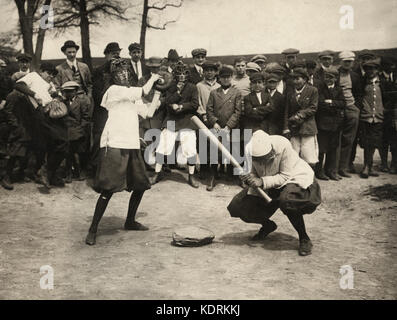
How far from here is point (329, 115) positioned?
8648 millimetres

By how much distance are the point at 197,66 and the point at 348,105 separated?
2.99 meters

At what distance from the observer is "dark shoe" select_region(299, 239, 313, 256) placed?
5230 millimetres

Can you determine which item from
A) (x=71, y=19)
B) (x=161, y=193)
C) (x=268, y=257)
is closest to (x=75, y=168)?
(x=161, y=193)

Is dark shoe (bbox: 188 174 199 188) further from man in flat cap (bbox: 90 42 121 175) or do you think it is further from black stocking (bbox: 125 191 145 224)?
black stocking (bbox: 125 191 145 224)

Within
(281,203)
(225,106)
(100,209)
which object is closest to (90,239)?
(100,209)

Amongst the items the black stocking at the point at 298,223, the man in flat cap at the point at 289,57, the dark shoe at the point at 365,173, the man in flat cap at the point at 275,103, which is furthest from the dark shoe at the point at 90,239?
the dark shoe at the point at 365,173

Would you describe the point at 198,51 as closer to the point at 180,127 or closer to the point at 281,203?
the point at 180,127

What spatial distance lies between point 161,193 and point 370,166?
157 inches

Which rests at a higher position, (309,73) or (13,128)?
(309,73)

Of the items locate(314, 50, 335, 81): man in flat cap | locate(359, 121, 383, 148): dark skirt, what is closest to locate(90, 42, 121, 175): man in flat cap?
locate(314, 50, 335, 81): man in flat cap

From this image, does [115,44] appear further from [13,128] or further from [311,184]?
[311,184]

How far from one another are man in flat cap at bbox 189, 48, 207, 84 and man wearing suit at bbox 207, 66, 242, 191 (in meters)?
0.87

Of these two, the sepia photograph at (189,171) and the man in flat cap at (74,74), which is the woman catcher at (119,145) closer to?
the sepia photograph at (189,171)

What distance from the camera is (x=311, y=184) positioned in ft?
17.2
